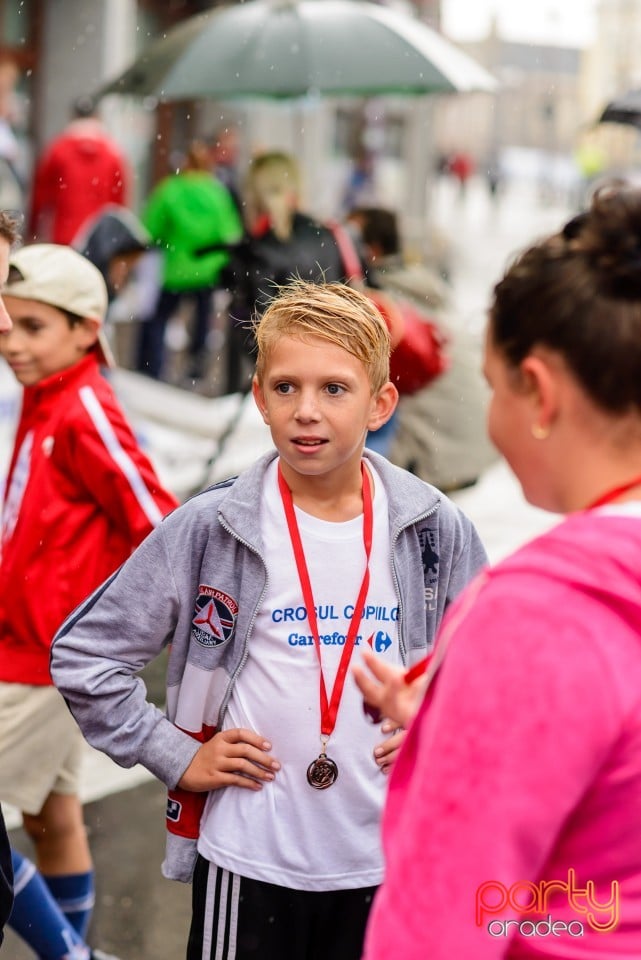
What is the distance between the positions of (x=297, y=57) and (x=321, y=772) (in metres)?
5.70

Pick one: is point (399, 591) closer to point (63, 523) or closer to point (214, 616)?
point (214, 616)

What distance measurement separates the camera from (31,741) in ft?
10.7

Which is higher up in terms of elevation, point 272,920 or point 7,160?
point 7,160

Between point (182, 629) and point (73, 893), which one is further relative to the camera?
point (73, 893)

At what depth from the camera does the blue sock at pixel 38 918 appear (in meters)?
3.11

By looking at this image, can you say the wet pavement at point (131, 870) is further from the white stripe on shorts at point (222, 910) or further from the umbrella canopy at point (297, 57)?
the umbrella canopy at point (297, 57)

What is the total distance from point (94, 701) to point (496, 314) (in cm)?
120

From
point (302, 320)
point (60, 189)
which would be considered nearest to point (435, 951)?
point (302, 320)

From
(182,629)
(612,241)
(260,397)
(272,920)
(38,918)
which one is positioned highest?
(612,241)

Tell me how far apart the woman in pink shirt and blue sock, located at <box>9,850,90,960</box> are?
6.16 ft

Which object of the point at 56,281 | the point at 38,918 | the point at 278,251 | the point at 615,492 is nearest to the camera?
the point at 615,492

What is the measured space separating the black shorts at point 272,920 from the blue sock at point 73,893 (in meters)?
1.15

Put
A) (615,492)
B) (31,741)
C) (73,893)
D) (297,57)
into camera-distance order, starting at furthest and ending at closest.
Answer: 1. (297,57)
2. (73,893)
3. (31,741)
4. (615,492)

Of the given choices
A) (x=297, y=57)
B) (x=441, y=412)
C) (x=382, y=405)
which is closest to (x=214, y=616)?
(x=382, y=405)
